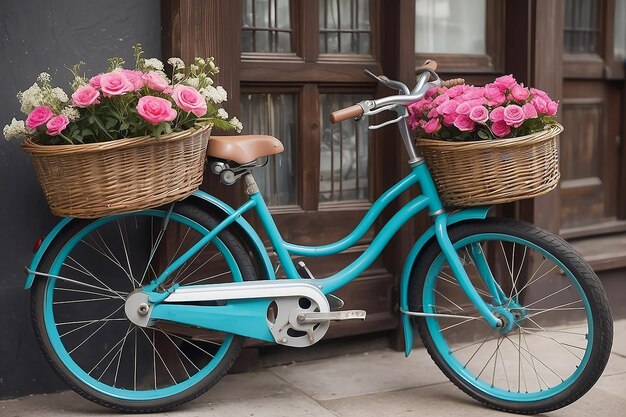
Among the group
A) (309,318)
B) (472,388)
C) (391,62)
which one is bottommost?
(472,388)

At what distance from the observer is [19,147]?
3771 mm

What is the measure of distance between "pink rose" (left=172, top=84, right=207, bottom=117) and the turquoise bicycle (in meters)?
0.28

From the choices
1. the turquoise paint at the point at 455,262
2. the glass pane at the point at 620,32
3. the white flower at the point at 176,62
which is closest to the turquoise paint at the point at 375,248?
the turquoise paint at the point at 455,262

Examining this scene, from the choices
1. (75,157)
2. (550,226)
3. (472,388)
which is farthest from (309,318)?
(550,226)

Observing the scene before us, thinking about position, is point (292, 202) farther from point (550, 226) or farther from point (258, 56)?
point (550, 226)

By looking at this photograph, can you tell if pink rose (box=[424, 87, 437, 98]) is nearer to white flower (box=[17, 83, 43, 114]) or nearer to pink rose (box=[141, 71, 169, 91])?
pink rose (box=[141, 71, 169, 91])

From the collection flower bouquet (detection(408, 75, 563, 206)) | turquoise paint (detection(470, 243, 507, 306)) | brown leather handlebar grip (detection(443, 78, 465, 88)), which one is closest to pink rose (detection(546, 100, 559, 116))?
flower bouquet (detection(408, 75, 563, 206))

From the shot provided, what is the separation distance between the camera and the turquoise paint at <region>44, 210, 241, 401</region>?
12.0 feet

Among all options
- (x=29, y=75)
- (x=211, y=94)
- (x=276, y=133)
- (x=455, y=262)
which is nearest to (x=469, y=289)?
(x=455, y=262)

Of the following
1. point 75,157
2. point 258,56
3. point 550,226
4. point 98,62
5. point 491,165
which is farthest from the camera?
point 550,226

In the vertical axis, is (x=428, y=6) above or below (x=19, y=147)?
above

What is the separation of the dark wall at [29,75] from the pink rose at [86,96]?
0.53m

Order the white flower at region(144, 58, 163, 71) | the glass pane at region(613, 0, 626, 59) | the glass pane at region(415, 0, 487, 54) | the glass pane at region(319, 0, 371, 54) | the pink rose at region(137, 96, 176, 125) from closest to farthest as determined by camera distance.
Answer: the pink rose at region(137, 96, 176, 125) < the white flower at region(144, 58, 163, 71) < the glass pane at region(319, 0, 371, 54) < the glass pane at region(415, 0, 487, 54) < the glass pane at region(613, 0, 626, 59)

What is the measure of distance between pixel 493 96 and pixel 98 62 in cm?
158
